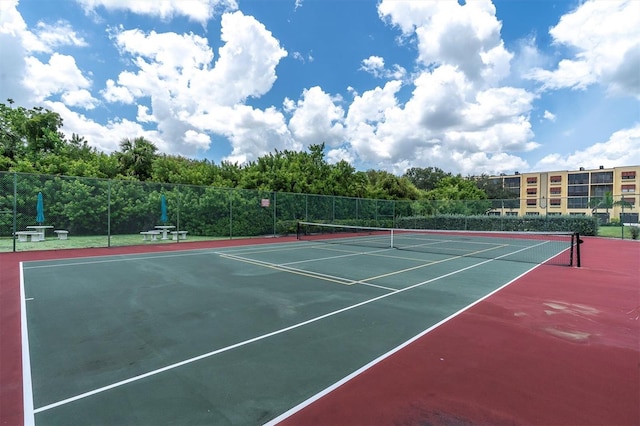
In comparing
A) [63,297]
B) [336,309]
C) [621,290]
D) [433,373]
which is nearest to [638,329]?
[621,290]

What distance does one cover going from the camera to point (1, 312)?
553 cm

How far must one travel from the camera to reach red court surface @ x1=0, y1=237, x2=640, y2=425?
2818 millimetres

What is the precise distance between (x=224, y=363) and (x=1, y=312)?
15.5 feet

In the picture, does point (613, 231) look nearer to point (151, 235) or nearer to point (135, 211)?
point (151, 235)

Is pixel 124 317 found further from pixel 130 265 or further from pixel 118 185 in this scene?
pixel 118 185

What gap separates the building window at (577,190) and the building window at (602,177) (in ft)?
7.23

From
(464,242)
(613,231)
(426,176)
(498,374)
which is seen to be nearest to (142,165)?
(464,242)

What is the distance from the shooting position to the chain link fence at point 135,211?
47.5ft

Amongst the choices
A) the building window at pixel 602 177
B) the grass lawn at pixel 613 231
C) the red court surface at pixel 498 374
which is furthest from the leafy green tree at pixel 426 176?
the red court surface at pixel 498 374

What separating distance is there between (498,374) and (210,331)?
12.2 ft

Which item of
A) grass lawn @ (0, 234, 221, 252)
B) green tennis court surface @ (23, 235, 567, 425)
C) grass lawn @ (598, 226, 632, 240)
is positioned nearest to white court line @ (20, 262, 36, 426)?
green tennis court surface @ (23, 235, 567, 425)

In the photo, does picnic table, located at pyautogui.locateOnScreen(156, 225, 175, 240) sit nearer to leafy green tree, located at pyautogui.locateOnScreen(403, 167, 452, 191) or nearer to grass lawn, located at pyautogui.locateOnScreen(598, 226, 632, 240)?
grass lawn, located at pyautogui.locateOnScreen(598, 226, 632, 240)

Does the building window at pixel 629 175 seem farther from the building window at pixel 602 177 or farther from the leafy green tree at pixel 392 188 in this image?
the leafy green tree at pixel 392 188

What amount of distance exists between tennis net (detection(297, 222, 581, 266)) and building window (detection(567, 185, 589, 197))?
2719 inches
